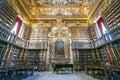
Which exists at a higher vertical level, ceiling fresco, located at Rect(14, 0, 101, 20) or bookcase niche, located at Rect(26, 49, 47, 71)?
ceiling fresco, located at Rect(14, 0, 101, 20)

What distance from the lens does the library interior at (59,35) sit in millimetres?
5652

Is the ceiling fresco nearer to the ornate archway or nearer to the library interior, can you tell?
the library interior

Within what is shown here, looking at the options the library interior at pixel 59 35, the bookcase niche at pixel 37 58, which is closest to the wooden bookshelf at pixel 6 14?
the library interior at pixel 59 35

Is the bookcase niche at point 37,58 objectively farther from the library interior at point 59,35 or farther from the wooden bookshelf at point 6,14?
the wooden bookshelf at point 6,14

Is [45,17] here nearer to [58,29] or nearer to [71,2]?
[58,29]

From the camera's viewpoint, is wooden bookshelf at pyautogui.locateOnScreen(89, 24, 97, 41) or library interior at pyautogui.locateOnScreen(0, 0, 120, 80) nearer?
library interior at pyautogui.locateOnScreen(0, 0, 120, 80)

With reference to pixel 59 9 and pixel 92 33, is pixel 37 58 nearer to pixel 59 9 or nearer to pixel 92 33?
pixel 92 33

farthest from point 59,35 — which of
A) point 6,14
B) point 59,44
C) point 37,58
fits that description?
point 6,14

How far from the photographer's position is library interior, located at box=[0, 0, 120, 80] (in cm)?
565

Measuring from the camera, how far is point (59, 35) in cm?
941

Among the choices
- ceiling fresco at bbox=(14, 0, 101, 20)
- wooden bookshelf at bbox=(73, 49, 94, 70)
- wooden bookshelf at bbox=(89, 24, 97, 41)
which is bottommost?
wooden bookshelf at bbox=(73, 49, 94, 70)

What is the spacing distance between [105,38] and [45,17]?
7.17 meters

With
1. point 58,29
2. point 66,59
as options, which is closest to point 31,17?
point 58,29

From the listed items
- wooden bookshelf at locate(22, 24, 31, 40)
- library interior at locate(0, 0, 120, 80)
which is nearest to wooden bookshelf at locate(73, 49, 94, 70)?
library interior at locate(0, 0, 120, 80)
